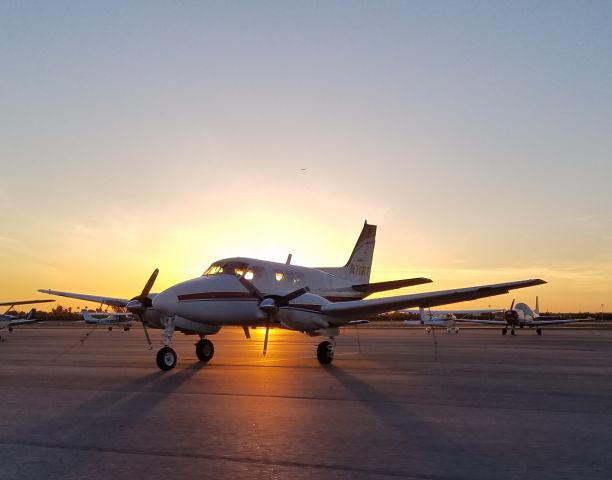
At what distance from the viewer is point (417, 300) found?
18.7 meters

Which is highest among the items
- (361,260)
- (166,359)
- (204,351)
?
(361,260)

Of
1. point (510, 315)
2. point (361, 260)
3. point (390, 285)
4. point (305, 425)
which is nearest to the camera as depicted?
point (305, 425)

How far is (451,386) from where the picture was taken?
13.0m

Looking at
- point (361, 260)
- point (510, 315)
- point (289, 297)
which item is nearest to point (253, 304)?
point (289, 297)

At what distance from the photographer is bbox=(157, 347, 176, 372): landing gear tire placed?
55.6 feet

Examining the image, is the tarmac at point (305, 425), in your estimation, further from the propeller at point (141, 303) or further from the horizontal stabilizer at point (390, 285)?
the horizontal stabilizer at point (390, 285)

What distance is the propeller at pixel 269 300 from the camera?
18562 mm

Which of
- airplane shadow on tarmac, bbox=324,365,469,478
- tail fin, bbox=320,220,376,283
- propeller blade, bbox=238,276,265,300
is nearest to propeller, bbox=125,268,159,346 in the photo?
propeller blade, bbox=238,276,265,300

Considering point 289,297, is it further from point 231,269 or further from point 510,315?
point 510,315

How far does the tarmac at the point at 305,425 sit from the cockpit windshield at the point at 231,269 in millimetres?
4224

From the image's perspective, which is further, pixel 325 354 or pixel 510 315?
pixel 510 315

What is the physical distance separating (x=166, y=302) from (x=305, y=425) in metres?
9.88

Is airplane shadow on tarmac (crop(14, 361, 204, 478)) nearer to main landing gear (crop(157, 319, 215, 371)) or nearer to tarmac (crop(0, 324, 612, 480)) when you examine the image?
tarmac (crop(0, 324, 612, 480))

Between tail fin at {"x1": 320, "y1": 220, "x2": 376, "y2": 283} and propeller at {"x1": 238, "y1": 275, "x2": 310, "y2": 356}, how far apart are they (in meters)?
7.80
